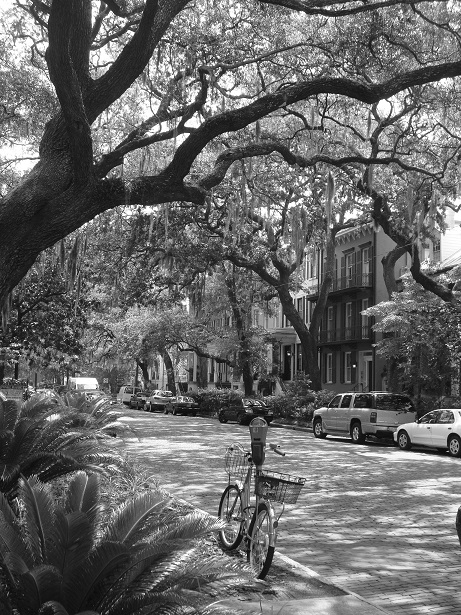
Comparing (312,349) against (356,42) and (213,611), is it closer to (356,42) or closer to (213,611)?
(356,42)

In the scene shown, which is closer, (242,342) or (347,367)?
(242,342)

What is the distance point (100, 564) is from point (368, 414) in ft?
78.6

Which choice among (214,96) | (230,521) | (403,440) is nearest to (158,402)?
(403,440)

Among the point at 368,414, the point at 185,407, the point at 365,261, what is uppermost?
the point at 365,261

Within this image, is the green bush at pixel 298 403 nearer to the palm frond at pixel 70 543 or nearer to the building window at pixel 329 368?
the building window at pixel 329 368

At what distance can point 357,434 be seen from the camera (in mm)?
27453

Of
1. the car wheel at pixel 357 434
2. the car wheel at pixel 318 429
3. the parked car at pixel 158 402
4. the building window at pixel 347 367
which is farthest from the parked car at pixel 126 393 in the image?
the car wheel at pixel 357 434

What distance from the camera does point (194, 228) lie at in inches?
1242

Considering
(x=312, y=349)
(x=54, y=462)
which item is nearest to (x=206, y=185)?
(x=54, y=462)

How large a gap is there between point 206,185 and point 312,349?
25027 millimetres

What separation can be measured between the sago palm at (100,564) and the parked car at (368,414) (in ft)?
75.6

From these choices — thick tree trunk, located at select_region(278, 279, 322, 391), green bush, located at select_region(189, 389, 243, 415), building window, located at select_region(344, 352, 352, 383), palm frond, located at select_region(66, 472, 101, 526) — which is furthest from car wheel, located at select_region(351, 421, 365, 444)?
palm frond, located at select_region(66, 472, 101, 526)

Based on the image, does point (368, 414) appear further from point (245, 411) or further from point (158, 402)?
point (158, 402)

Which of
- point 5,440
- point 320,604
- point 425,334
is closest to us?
point 320,604
